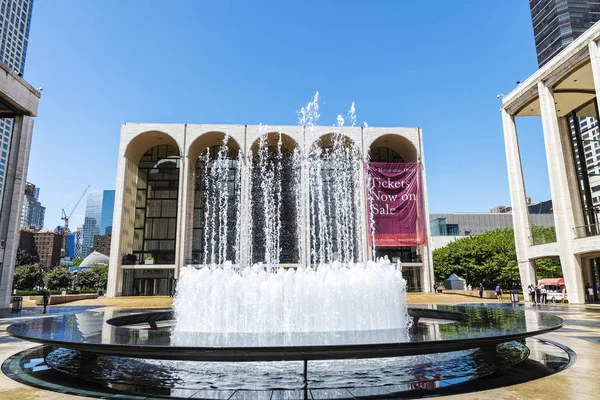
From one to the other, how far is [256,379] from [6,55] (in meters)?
131

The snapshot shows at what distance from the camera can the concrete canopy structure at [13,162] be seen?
2407 cm

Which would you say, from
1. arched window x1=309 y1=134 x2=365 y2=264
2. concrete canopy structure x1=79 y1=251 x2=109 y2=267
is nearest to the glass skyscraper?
concrete canopy structure x1=79 y1=251 x2=109 y2=267

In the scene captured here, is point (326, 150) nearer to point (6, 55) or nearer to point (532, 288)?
point (532, 288)

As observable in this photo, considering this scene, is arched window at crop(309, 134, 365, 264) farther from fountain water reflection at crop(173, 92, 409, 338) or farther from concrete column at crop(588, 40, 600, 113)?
concrete column at crop(588, 40, 600, 113)

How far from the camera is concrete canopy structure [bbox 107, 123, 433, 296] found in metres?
37.0

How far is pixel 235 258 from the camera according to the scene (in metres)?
38.6

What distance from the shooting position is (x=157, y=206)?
42938 mm

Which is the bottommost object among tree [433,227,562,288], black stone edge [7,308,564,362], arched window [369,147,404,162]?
black stone edge [7,308,564,362]

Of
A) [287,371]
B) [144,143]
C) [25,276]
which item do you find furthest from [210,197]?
[287,371]

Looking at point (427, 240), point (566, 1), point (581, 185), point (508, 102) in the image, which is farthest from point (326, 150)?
point (566, 1)

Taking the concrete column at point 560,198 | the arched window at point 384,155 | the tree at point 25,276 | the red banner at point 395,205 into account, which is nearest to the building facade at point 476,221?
Answer: the arched window at point 384,155

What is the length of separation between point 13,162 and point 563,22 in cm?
11422

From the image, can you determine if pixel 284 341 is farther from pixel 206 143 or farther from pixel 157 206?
pixel 157 206

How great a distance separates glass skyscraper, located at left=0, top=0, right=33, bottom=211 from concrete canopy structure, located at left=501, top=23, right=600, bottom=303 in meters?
110
